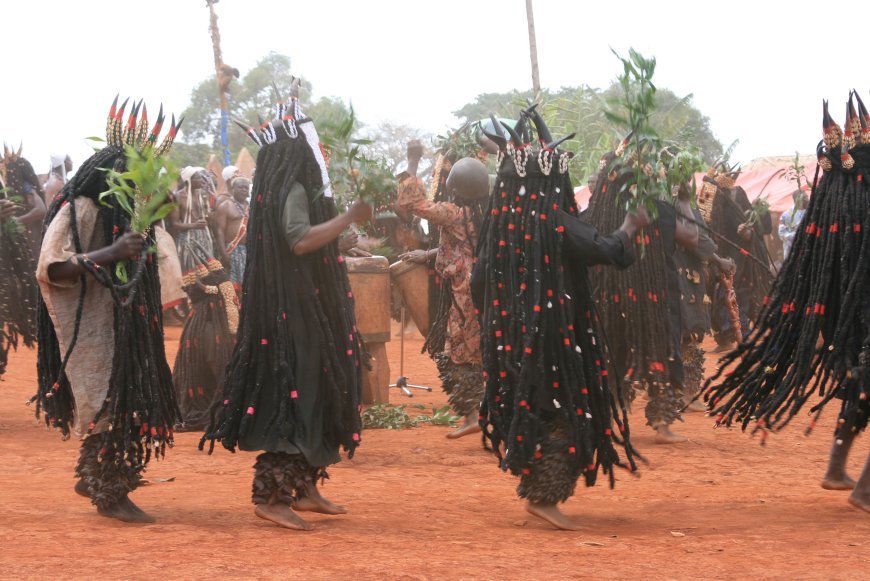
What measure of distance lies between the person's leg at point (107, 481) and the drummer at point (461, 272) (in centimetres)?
368

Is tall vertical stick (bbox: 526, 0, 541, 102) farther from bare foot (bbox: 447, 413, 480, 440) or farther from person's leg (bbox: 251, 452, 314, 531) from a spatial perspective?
person's leg (bbox: 251, 452, 314, 531)

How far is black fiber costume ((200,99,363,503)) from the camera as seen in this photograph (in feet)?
19.0

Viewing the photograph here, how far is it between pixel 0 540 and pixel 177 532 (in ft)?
2.73

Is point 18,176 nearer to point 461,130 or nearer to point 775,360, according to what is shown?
point 461,130

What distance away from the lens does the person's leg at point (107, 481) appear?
5.86 m

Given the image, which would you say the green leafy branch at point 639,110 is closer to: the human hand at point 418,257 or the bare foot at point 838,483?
the bare foot at point 838,483

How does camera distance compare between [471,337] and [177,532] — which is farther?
[471,337]

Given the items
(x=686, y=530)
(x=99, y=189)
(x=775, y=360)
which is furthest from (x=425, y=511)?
(x=99, y=189)

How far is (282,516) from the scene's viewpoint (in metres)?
5.74

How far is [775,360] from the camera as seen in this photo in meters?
6.20

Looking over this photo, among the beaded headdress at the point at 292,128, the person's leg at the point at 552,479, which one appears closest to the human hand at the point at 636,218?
the person's leg at the point at 552,479

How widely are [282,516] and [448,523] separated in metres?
0.90

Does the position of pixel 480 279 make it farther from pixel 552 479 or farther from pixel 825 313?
pixel 825 313

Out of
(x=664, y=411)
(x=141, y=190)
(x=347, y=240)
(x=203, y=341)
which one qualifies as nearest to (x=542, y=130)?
(x=347, y=240)
